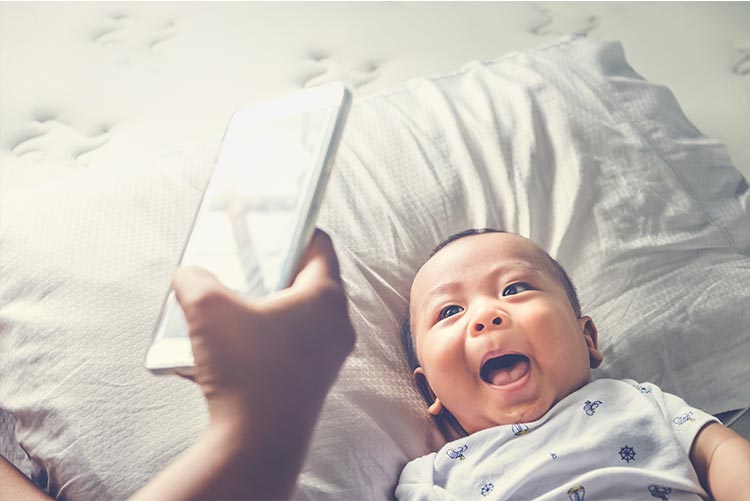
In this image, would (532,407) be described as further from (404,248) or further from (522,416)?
(404,248)

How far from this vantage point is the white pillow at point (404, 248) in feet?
3.03

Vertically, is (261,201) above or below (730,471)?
above

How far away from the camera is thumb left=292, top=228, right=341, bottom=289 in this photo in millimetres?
634

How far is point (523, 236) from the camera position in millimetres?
1160

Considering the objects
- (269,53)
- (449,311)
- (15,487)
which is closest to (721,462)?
(449,311)

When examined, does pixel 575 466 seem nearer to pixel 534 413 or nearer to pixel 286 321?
pixel 534 413

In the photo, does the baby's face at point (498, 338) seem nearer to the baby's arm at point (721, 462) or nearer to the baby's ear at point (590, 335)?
the baby's ear at point (590, 335)

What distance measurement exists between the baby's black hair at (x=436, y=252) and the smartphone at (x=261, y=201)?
357 mm

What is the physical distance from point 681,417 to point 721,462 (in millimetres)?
72

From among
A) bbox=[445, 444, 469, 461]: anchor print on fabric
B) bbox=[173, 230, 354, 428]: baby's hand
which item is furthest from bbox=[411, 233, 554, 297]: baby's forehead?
bbox=[173, 230, 354, 428]: baby's hand

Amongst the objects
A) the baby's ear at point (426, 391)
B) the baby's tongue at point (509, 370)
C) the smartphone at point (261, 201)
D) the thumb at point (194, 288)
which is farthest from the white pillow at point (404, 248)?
the thumb at point (194, 288)

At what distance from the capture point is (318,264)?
0.66m

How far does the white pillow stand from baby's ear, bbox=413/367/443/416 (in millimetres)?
16

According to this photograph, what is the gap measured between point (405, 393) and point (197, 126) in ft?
2.68
